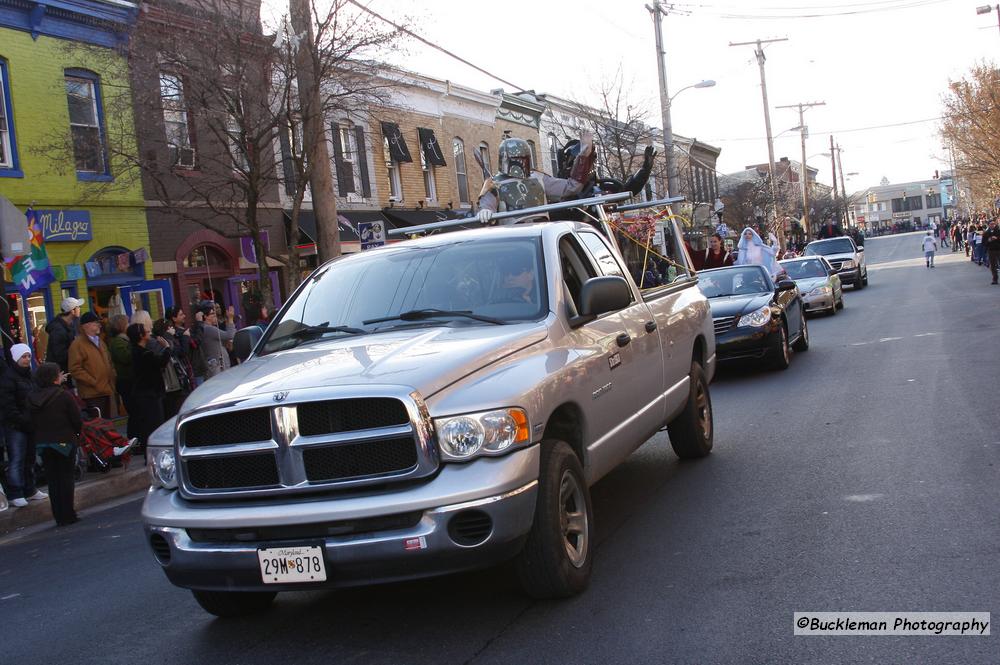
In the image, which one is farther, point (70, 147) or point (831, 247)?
point (831, 247)

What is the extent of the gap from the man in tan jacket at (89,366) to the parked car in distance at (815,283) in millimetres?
15092

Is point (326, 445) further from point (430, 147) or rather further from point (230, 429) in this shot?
point (430, 147)

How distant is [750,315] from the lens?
42.2 ft

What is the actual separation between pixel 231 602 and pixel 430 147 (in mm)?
25251

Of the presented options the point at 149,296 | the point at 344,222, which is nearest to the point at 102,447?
the point at 149,296

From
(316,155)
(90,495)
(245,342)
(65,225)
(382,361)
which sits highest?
(316,155)

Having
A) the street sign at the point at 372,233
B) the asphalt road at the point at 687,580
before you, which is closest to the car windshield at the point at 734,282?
the asphalt road at the point at 687,580

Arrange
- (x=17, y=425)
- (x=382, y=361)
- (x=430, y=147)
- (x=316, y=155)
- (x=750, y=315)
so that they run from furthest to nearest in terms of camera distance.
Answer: (x=430, y=147) < (x=316, y=155) < (x=750, y=315) < (x=17, y=425) < (x=382, y=361)

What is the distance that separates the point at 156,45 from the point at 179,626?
40.9 ft

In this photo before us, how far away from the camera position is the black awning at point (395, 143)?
87.6ft

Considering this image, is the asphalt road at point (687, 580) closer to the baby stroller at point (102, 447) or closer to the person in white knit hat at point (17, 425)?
the person in white knit hat at point (17, 425)

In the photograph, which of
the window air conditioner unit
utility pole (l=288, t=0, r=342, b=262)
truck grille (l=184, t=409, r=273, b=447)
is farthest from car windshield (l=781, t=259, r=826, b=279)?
truck grille (l=184, t=409, r=273, b=447)

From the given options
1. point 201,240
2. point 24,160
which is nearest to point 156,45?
point 24,160

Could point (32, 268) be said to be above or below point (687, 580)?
above
